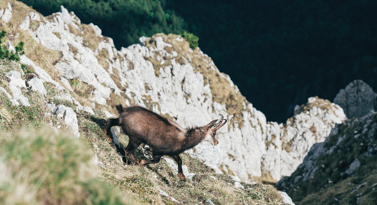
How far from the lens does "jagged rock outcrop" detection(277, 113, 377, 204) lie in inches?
949

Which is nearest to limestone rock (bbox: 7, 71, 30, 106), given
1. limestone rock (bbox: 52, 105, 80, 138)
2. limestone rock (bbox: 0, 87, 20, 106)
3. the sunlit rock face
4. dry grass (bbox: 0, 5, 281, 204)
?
limestone rock (bbox: 0, 87, 20, 106)

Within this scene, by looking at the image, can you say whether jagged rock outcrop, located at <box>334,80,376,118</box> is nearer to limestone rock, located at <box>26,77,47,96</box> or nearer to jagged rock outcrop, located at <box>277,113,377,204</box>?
jagged rock outcrop, located at <box>277,113,377,204</box>

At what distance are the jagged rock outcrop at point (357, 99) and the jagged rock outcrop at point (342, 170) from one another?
70201 millimetres

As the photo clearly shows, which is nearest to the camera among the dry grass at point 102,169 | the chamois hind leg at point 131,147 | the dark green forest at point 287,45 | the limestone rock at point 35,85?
the dry grass at point 102,169

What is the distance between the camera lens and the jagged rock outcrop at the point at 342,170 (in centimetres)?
2410

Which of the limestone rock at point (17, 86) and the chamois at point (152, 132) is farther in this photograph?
the chamois at point (152, 132)

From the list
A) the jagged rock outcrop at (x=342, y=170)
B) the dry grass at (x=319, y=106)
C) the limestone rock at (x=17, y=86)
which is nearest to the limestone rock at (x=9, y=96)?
the limestone rock at (x=17, y=86)

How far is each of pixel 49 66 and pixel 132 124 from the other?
1462 centimetres

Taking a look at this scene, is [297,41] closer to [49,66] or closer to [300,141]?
[300,141]

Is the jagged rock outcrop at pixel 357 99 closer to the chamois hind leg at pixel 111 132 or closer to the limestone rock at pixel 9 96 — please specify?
the chamois hind leg at pixel 111 132

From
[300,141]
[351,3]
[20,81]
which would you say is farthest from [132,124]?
[351,3]

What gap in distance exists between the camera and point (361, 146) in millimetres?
32031

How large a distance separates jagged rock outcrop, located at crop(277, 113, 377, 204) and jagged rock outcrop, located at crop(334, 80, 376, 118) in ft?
230

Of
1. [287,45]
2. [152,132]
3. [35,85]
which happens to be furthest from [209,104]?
[287,45]
